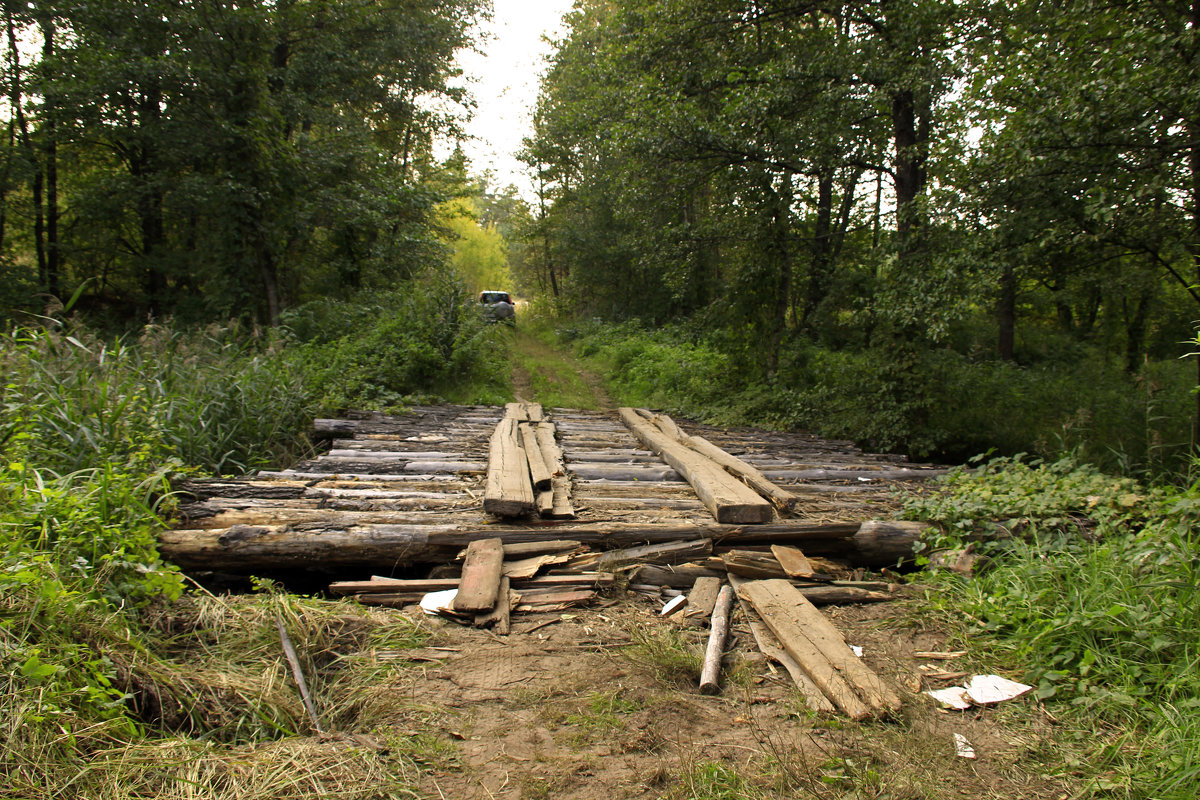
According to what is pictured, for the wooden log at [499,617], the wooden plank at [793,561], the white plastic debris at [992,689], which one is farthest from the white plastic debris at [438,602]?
the white plastic debris at [992,689]

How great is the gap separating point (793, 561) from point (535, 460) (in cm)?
237

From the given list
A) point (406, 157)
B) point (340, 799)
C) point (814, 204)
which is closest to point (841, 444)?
point (340, 799)

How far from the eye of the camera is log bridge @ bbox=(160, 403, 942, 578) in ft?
12.7

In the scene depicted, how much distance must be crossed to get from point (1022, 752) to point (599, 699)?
5.44ft

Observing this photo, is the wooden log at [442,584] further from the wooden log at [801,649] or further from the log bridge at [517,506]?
the wooden log at [801,649]

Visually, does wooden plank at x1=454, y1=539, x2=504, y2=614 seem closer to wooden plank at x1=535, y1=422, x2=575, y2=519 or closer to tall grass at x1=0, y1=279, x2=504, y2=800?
tall grass at x1=0, y1=279, x2=504, y2=800

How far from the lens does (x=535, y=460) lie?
5.50 m

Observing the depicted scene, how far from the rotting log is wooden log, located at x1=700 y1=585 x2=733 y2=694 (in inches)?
24.3

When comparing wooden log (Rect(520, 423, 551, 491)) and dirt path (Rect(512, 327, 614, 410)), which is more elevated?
dirt path (Rect(512, 327, 614, 410))

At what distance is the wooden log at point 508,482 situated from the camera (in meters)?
4.18

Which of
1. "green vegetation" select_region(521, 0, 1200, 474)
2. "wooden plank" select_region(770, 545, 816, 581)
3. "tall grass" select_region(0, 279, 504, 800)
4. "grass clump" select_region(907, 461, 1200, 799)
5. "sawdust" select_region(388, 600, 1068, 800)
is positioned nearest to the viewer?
"tall grass" select_region(0, 279, 504, 800)

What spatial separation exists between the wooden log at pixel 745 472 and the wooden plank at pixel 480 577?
2.05m

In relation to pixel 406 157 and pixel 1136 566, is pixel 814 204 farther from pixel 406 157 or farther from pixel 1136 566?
pixel 406 157

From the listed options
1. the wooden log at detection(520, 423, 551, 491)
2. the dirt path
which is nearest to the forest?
the dirt path
